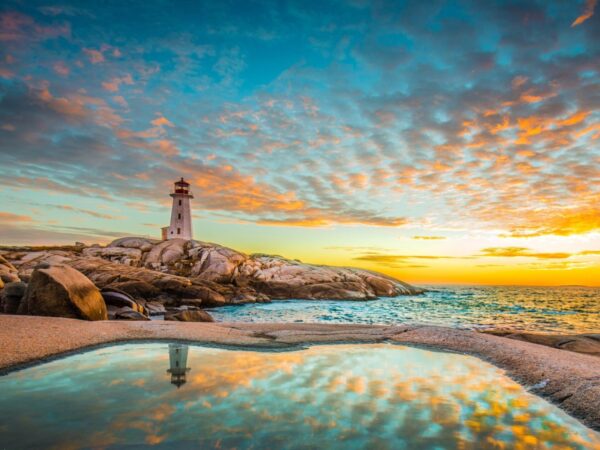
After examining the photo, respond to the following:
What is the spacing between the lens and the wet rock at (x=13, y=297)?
1425cm

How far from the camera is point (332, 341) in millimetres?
9633

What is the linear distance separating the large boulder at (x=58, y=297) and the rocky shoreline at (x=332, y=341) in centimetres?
196

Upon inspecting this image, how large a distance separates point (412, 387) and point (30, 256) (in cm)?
4832

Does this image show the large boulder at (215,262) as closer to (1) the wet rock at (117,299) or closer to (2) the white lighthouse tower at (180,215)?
(2) the white lighthouse tower at (180,215)

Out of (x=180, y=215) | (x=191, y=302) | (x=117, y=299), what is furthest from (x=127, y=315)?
(x=180, y=215)

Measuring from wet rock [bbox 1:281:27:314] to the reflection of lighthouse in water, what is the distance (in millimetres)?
→ 9954

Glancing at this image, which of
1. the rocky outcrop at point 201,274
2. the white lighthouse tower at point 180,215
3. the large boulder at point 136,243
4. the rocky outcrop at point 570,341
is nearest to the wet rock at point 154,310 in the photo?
the rocky outcrop at point 201,274

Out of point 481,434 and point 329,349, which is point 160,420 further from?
point 329,349

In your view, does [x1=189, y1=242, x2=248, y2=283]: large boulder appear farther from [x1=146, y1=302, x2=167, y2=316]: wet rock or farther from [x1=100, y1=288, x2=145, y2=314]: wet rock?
[x1=100, y1=288, x2=145, y2=314]: wet rock

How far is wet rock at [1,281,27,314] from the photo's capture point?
14.2 metres

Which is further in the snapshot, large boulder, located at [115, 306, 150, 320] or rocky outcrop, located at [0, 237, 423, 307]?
rocky outcrop, located at [0, 237, 423, 307]

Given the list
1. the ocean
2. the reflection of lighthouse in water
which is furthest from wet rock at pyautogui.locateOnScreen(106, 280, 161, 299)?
the reflection of lighthouse in water

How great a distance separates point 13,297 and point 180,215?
51794 millimetres

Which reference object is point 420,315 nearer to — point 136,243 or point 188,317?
point 188,317
